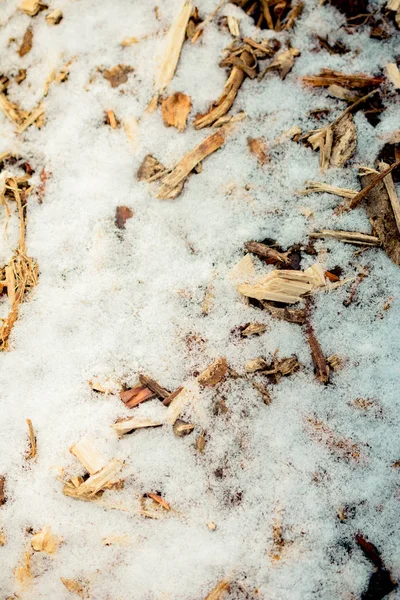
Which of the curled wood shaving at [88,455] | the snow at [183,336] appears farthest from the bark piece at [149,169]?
the curled wood shaving at [88,455]

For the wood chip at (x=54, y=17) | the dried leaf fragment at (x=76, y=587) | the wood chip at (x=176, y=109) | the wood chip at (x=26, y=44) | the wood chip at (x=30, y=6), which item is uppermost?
the wood chip at (x=30, y=6)

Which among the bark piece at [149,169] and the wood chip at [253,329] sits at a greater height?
the bark piece at [149,169]

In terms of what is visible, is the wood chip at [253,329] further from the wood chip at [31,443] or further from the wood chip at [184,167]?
the wood chip at [31,443]

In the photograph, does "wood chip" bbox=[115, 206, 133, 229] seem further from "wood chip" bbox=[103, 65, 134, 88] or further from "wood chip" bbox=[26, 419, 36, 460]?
"wood chip" bbox=[26, 419, 36, 460]

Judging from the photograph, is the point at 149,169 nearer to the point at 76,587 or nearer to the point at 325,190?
the point at 325,190

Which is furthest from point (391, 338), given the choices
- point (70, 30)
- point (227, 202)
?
point (70, 30)

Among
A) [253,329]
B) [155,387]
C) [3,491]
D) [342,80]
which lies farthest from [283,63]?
[3,491]
